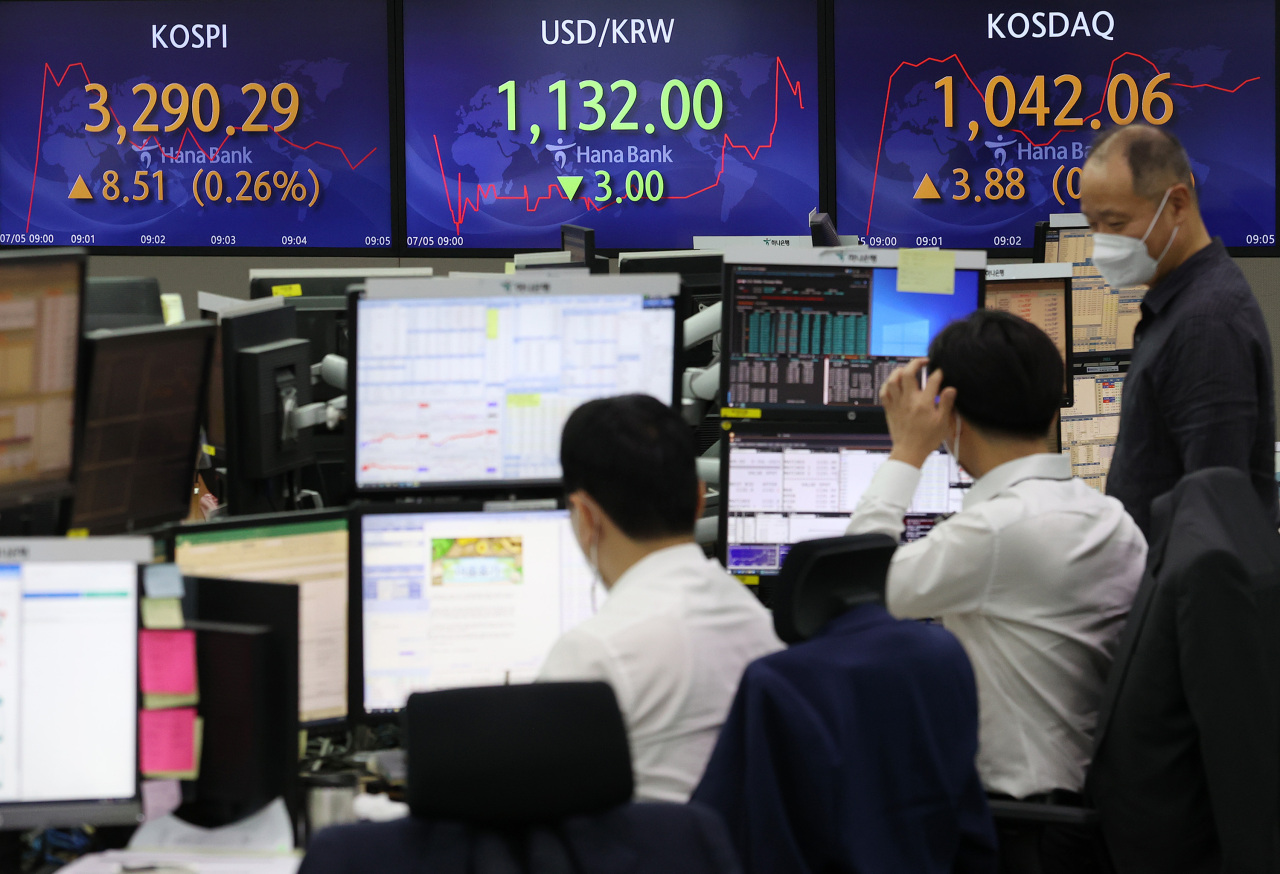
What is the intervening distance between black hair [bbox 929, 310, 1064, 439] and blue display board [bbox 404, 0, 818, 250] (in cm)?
359

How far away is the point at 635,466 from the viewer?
160 centimetres

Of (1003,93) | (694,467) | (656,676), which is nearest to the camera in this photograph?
(656,676)

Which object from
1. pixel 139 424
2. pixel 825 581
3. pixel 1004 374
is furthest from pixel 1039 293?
pixel 139 424

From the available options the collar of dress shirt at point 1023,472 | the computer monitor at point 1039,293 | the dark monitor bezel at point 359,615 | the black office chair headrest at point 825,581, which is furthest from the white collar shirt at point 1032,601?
the computer monitor at point 1039,293

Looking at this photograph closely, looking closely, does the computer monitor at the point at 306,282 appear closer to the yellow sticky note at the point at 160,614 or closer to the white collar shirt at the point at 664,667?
the yellow sticky note at the point at 160,614

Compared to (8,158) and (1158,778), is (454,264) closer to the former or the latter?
(8,158)

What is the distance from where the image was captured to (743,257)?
7.99 ft

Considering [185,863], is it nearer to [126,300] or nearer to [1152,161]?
[126,300]

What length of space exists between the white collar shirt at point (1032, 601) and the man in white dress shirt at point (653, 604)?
440 millimetres

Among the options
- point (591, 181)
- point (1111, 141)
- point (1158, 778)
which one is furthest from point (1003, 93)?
point (1158, 778)

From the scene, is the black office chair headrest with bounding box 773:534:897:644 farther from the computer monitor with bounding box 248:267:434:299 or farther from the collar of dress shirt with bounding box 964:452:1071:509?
the computer monitor with bounding box 248:267:434:299

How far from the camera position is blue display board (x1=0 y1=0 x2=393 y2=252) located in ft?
18.2

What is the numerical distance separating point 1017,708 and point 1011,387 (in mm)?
500

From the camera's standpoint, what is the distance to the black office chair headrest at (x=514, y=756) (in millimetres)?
916
